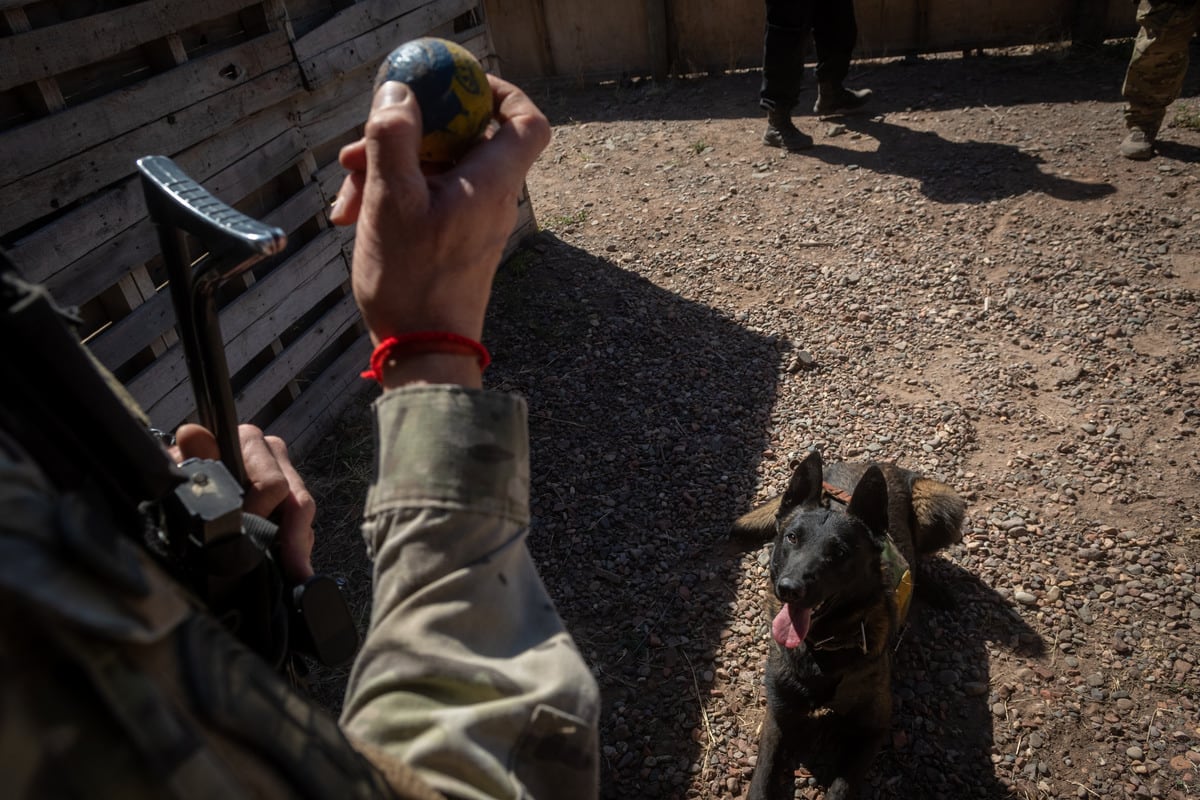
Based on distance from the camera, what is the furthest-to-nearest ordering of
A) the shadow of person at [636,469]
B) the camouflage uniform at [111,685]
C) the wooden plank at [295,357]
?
1. the wooden plank at [295,357]
2. the shadow of person at [636,469]
3. the camouflage uniform at [111,685]

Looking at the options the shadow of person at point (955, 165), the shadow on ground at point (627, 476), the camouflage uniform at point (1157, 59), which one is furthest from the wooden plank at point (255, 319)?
the camouflage uniform at point (1157, 59)

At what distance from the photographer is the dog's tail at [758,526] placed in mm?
3572

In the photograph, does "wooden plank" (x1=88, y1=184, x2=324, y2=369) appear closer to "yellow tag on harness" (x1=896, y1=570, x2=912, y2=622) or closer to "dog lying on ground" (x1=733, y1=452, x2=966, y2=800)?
"dog lying on ground" (x1=733, y1=452, x2=966, y2=800)

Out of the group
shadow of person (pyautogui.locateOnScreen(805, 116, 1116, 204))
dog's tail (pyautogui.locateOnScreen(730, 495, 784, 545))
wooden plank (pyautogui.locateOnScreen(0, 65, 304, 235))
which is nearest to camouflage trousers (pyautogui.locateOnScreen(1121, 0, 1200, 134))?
shadow of person (pyautogui.locateOnScreen(805, 116, 1116, 204))

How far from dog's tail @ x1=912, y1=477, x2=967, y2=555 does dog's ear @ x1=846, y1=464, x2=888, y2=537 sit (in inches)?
25.9

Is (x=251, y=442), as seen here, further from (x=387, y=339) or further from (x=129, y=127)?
A: (x=129, y=127)

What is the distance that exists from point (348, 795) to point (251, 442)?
1101 mm

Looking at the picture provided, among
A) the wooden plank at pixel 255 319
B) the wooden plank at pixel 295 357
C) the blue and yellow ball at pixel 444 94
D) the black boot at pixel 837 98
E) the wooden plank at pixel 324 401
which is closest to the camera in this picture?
the blue and yellow ball at pixel 444 94

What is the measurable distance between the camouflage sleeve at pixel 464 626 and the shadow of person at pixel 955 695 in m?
2.26

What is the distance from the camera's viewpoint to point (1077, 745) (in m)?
2.83

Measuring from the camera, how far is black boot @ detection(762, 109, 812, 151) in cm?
708

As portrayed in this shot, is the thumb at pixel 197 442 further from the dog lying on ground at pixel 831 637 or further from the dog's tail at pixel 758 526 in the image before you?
the dog's tail at pixel 758 526

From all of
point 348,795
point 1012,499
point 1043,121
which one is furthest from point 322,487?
point 1043,121

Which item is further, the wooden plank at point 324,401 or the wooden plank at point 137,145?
the wooden plank at point 324,401
